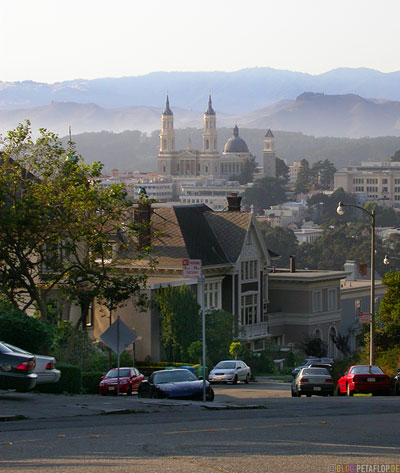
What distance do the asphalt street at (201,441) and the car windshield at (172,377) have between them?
3.91 meters

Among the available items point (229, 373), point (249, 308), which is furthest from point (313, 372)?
point (249, 308)

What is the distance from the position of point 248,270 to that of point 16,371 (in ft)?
132

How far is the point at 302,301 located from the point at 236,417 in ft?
148

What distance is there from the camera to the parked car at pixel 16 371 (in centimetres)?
2408

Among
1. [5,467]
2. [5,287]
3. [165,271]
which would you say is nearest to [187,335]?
[165,271]

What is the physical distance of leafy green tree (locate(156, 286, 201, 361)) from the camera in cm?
5403

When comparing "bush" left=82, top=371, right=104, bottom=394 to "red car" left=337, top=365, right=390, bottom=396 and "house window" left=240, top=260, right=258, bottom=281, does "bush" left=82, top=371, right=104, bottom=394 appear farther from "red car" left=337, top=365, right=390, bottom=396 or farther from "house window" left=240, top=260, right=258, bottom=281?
"house window" left=240, top=260, right=258, bottom=281

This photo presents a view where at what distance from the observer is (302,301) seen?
6788cm

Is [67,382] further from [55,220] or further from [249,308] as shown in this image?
[249,308]

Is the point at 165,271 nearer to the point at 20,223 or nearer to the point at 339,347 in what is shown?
the point at 339,347

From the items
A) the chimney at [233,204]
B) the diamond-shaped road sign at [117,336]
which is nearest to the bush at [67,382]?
the diamond-shaped road sign at [117,336]

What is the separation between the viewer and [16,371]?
2416 cm

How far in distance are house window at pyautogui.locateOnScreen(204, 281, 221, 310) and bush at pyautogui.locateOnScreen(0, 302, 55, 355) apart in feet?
95.4

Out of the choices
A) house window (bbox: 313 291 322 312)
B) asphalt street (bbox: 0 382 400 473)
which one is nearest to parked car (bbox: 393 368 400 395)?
asphalt street (bbox: 0 382 400 473)
